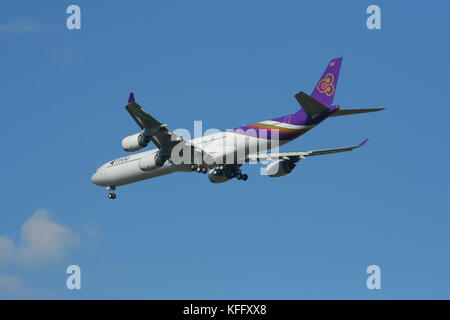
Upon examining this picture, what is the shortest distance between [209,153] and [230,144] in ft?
4.72

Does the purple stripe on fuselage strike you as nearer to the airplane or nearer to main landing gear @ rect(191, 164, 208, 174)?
the airplane

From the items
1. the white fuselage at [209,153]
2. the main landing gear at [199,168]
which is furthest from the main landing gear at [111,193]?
the main landing gear at [199,168]

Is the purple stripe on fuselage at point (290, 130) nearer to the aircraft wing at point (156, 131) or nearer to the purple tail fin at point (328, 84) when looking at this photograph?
the purple tail fin at point (328, 84)

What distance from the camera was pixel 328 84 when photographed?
46500 millimetres

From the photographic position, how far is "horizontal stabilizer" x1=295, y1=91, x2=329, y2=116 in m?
42.9

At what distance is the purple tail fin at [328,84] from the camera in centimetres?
4619

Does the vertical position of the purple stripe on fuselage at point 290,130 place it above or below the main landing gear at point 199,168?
above

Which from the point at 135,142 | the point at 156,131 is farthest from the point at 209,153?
the point at 135,142

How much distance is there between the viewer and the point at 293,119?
153ft
